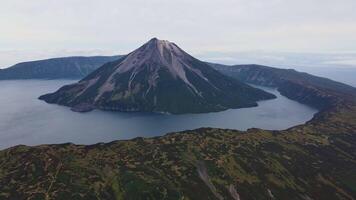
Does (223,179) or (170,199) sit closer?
(170,199)

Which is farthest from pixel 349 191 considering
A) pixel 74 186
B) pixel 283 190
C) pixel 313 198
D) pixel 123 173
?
pixel 74 186

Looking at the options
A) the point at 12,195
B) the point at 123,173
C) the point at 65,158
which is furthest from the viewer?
the point at 65,158

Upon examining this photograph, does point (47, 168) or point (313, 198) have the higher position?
point (47, 168)

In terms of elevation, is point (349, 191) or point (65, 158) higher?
point (65, 158)

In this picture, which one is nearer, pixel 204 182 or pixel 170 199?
pixel 170 199

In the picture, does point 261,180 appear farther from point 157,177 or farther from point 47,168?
point 47,168

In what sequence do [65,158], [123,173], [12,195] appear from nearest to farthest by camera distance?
1. [12,195]
2. [123,173]
3. [65,158]

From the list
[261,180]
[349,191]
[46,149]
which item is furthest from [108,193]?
[349,191]

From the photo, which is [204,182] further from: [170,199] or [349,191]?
[349,191]
